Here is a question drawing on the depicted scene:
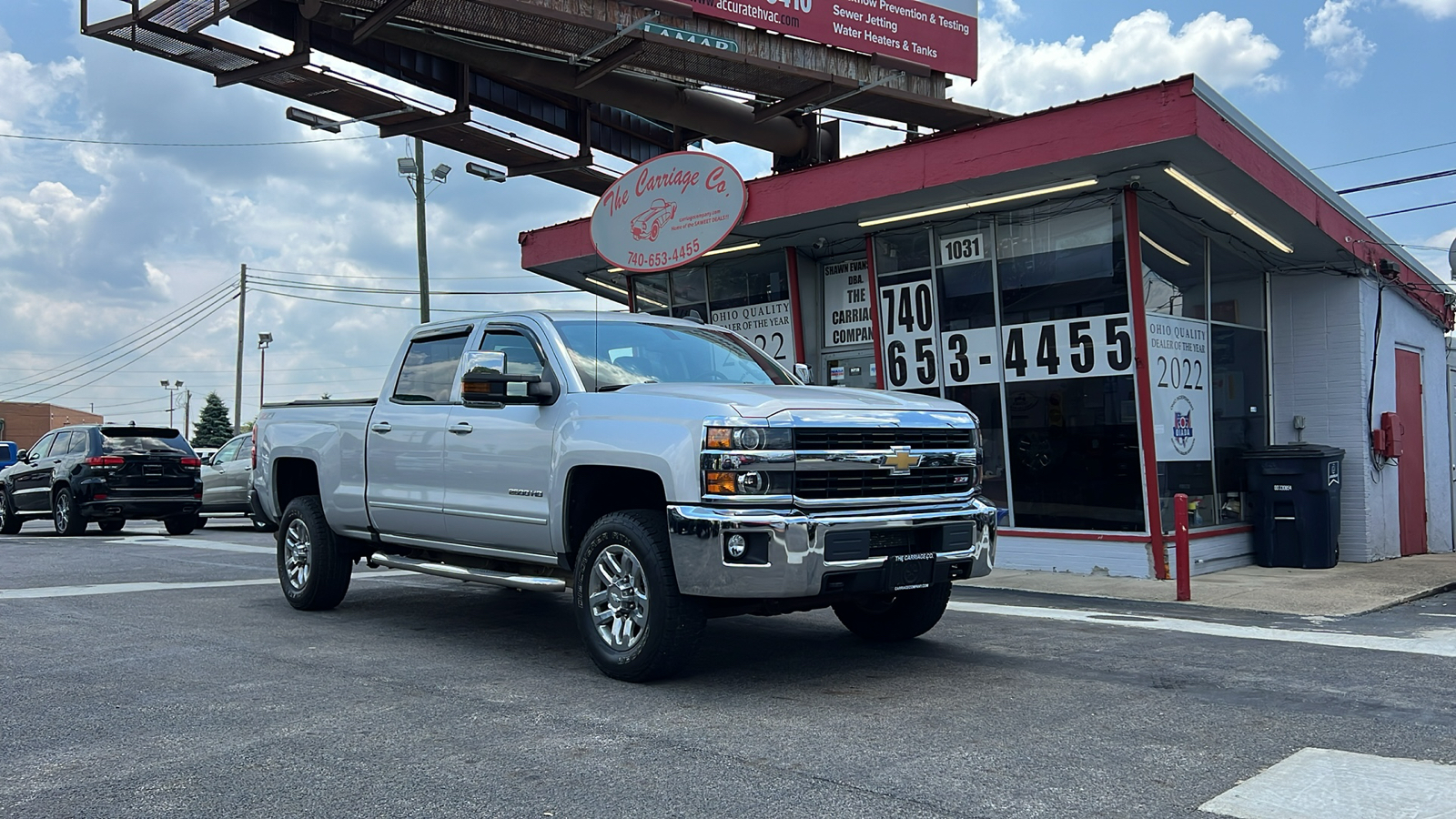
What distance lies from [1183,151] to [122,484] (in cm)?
1548

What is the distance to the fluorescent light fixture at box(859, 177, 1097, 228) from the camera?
11336 millimetres

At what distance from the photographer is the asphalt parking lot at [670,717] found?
379cm

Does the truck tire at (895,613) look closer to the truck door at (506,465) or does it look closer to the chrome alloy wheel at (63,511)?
the truck door at (506,465)

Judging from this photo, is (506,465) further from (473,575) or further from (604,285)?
(604,285)

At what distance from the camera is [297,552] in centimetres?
829

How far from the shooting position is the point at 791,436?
5.30 meters

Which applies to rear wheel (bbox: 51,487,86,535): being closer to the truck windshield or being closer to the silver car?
the silver car

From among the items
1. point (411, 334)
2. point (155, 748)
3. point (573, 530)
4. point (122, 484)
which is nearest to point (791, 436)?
point (573, 530)

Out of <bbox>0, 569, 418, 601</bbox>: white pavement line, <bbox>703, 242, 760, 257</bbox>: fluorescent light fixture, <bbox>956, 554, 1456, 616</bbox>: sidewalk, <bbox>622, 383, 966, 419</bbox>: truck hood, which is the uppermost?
<bbox>703, 242, 760, 257</bbox>: fluorescent light fixture

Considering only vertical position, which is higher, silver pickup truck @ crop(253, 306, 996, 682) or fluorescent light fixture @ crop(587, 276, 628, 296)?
fluorescent light fixture @ crop(587, 276, 628, 296)

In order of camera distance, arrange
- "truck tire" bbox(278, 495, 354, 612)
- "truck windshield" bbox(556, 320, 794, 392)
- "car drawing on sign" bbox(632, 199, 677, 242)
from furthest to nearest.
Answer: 1. "car drawing on sign" bbox(632, 199, 677, 242)
2. "truck tire" bbox(278, 495, 354, 612)
3. "truck windshield" bbox(556, 320, 794, 392)

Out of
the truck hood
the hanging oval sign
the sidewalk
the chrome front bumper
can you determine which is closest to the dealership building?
the sidewalk

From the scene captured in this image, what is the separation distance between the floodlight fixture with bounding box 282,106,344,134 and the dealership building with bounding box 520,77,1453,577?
7949 millimetres

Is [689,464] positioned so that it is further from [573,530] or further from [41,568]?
[41,568]
